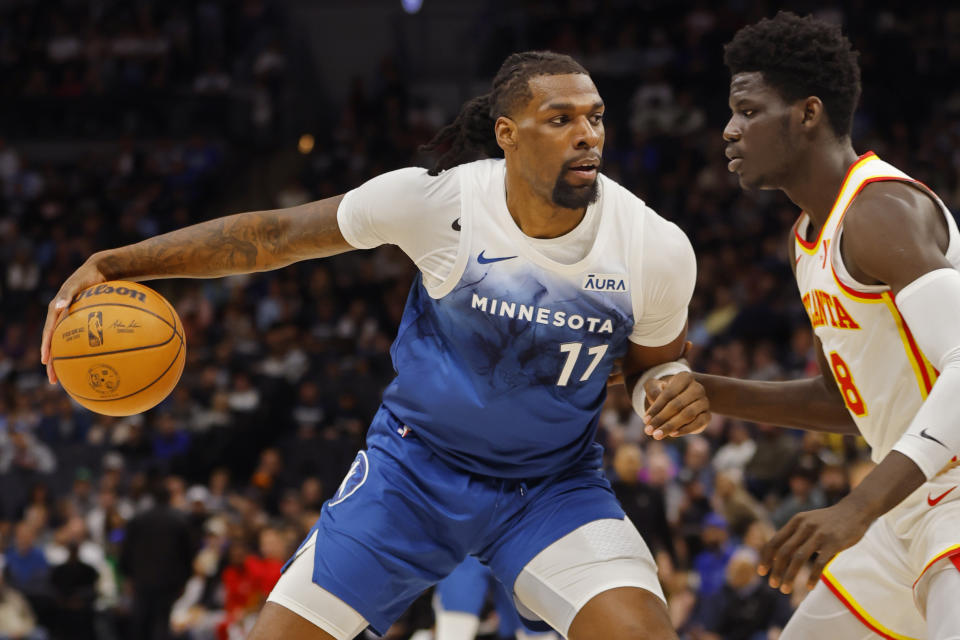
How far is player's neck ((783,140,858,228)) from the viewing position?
11.6 feet

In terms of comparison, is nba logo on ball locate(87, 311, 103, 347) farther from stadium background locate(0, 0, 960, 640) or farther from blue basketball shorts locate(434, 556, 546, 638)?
stadium background locate(0, 0, 960, 640)

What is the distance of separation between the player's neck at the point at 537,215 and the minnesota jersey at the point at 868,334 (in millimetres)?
755

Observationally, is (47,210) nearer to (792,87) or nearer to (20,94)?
(20,94)

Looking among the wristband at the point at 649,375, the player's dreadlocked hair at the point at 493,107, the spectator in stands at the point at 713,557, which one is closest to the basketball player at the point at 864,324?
the wristband at the point at 649,375

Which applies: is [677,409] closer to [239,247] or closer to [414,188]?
[414,188]

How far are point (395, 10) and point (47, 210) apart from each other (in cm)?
605

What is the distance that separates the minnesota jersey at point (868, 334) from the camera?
130 inches

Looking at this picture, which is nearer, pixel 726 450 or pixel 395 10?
pixel 726 450

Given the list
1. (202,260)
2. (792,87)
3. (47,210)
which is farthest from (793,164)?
(47,210)

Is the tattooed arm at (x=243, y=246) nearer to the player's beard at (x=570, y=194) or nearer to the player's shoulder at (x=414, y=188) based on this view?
the player's shoulder at (x=414, y=188)

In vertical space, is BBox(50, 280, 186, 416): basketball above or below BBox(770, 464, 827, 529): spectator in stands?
above

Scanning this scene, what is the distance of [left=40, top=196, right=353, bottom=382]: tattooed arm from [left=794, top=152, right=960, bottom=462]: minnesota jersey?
1.48 meters

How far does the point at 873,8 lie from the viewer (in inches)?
596

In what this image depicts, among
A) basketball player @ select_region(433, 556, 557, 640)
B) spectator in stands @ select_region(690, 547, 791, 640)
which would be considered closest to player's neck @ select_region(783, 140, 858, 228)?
basketball player @ select_region(433, 556, 557, 640)
